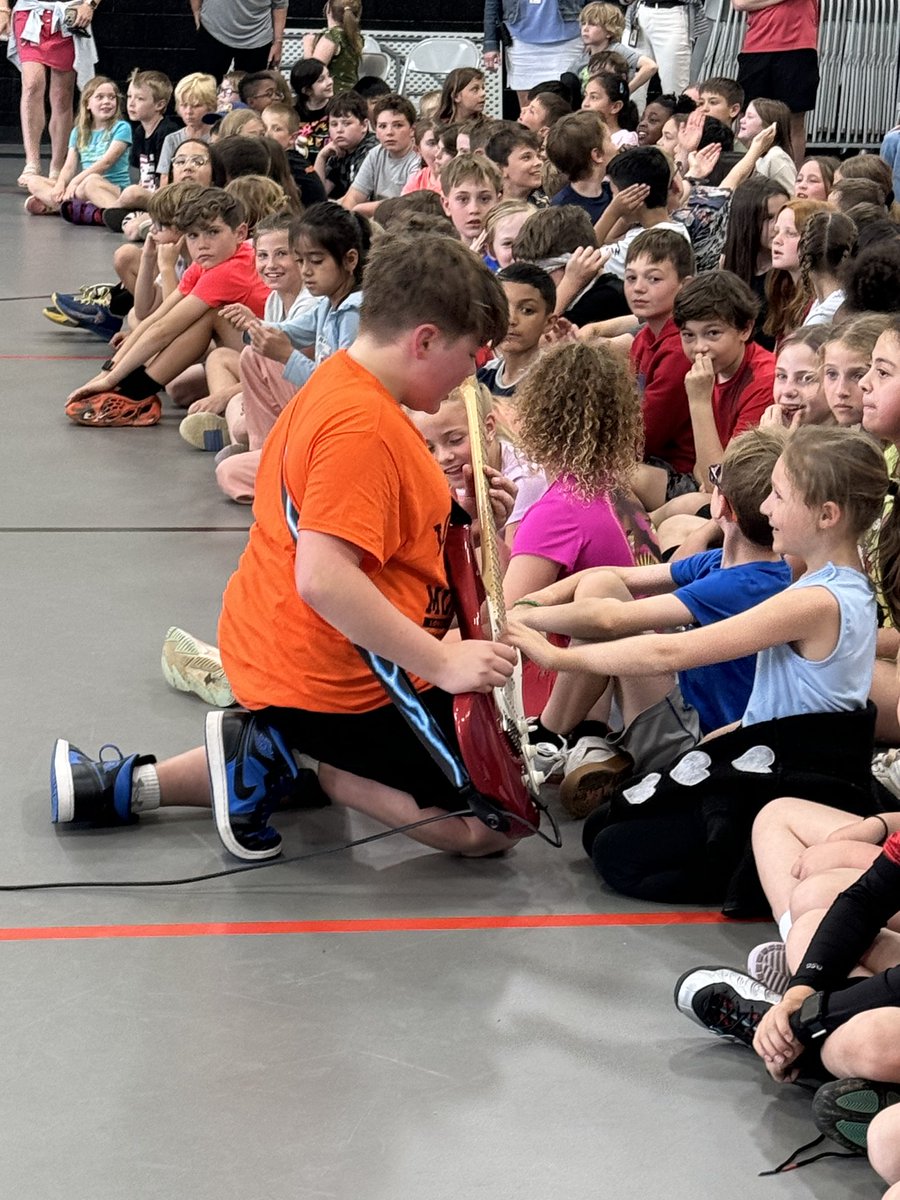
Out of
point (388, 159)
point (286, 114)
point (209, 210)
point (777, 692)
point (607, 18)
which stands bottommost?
point (777, 692)

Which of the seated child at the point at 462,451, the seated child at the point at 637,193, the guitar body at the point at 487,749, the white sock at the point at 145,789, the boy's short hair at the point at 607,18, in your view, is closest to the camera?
the guitar body at the point at 487,749

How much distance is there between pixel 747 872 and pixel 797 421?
149cm

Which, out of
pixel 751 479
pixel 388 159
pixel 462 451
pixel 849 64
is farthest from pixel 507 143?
pixel 751 479

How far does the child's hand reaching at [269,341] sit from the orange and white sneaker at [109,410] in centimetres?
138

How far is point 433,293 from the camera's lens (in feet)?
8.96

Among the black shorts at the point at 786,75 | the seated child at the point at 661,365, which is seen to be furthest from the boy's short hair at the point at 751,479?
the black shorts at the point at 786,75

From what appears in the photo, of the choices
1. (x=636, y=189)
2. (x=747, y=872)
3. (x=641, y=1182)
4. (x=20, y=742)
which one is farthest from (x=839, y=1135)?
(x=636, y=189)

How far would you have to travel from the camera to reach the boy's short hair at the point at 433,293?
2.73 meters

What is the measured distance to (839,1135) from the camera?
2.10m

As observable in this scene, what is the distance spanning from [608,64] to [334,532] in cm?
734

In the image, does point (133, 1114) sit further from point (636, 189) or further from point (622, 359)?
point (636, 189)

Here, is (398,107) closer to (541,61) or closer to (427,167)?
(427,167)

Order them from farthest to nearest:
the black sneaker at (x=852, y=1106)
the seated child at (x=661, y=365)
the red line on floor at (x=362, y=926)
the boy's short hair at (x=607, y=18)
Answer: the boy's short hair at (x=607, y=18) < the seated child at (x=661, y=365) < the red line on floor at (x=362, y=926) < the black sneaker at (x=852, y=1106)

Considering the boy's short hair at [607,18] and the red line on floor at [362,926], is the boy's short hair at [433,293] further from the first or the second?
the boy's short hair at [607,18]
